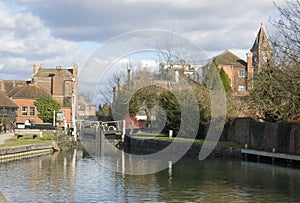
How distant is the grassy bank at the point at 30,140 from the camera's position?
34.8 meters

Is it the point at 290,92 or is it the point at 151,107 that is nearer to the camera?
the point at 290,92

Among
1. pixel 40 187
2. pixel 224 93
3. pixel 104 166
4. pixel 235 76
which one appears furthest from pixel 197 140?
pixel 235 76

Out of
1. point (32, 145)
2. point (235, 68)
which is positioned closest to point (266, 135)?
point (32, 145)

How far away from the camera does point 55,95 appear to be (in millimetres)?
75312

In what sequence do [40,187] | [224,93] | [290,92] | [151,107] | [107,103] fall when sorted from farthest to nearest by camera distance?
[107,103] < [151,107] < [224,93] < [290,92] < [40,187]

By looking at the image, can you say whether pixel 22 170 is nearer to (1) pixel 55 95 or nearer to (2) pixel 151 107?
(2) pixel 151 107

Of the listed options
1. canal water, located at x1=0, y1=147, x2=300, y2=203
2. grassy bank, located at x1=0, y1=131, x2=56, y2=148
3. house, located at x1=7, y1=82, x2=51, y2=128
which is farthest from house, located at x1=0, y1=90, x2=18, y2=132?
canal water, located at x1=0, y1=147, x2=300, y2=203

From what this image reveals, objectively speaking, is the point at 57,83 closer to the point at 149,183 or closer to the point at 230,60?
the point at 230,60

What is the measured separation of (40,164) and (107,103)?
111ft

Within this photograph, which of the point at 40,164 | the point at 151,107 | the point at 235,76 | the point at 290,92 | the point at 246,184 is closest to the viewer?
the point at 246,184

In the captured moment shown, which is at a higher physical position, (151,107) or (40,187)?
(151,107)

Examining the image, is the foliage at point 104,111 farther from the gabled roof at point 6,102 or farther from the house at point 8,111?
the gabled roof at point 6,102

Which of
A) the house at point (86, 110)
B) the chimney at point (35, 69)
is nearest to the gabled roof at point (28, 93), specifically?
the house at point (86, 110)

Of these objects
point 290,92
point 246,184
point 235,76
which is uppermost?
point 235,76
